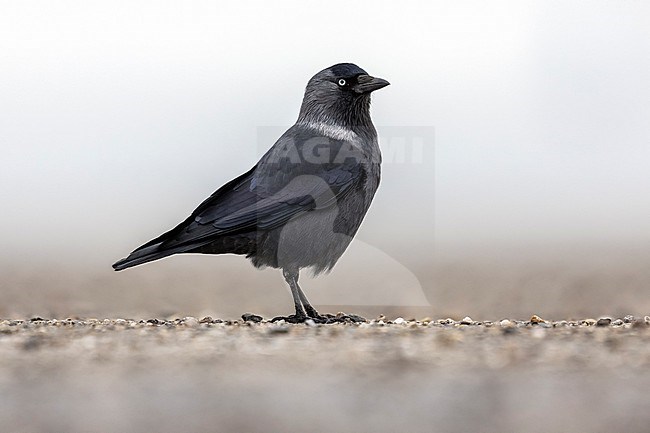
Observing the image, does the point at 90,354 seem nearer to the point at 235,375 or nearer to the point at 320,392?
the point at 235,375

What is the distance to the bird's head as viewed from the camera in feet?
22.0

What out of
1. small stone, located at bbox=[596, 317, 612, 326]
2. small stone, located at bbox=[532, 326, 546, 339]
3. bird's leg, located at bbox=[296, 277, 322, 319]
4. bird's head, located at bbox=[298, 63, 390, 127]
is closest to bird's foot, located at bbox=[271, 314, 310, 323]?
bird's leg, located at bbox=[296, 277, 322, 319]

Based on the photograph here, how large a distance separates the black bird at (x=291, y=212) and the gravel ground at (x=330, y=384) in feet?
5.89

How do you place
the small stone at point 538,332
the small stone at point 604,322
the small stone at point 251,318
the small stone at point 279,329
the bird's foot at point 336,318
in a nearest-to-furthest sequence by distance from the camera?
the small stone at point 538,332
the small stone at point 279,329
the small stone at point 604,322
the small stone at point 251,318
the bird's foot at point 336,318

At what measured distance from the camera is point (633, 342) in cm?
396

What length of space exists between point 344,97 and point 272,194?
1.10m

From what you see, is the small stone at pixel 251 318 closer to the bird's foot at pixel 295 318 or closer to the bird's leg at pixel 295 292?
the bird's foot at pixel 295 318

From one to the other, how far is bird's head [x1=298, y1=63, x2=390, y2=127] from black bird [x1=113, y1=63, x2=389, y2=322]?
8.7 inches

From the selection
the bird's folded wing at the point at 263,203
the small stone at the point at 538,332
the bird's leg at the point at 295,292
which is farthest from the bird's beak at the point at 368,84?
the small stone at the point at 538,332

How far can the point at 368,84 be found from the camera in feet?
21.8

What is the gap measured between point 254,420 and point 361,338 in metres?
1.38

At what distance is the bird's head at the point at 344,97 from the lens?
6711 mm

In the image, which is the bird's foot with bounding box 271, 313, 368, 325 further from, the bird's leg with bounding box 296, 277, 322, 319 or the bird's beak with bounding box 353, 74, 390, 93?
the bird's beak with bounding box 353, 74, 390, 93

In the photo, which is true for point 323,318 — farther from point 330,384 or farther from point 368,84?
point 330,384
